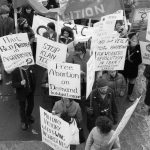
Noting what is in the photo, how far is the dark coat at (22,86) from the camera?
7.79 m

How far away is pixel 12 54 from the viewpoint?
7.82 m

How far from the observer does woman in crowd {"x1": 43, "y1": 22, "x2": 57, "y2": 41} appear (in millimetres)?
9477

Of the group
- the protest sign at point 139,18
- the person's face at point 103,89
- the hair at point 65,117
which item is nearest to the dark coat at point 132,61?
the protest sign at point 139,18

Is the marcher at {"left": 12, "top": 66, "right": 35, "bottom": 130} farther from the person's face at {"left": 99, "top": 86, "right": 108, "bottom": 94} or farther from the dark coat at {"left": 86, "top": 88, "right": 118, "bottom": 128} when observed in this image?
the person's face at {"left": 99, "top": 86, "right": 108, "bottom": 94}

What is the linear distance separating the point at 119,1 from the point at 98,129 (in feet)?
11.6

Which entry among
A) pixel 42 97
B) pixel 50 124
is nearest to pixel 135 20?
pixel 42 97

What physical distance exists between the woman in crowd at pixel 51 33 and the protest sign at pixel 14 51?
155 cm

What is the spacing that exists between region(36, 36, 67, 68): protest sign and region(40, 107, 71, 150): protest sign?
178 cm

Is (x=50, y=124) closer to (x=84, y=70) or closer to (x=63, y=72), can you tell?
(x=63, y=72)

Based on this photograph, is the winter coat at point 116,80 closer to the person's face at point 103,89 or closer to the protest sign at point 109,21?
the person's face at point 103,89

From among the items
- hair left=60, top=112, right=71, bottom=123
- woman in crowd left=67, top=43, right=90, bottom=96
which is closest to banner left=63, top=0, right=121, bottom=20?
woman in crowd left=67, top=43, right=90, bottom=96

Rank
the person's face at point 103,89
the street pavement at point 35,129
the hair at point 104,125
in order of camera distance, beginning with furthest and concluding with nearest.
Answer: the street pavement at point 35,129 → the person's face at point 103,89 → the hair at point 104,125

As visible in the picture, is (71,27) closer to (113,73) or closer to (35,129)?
(113,73)

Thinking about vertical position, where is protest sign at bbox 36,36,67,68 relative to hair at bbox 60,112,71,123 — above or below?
above
